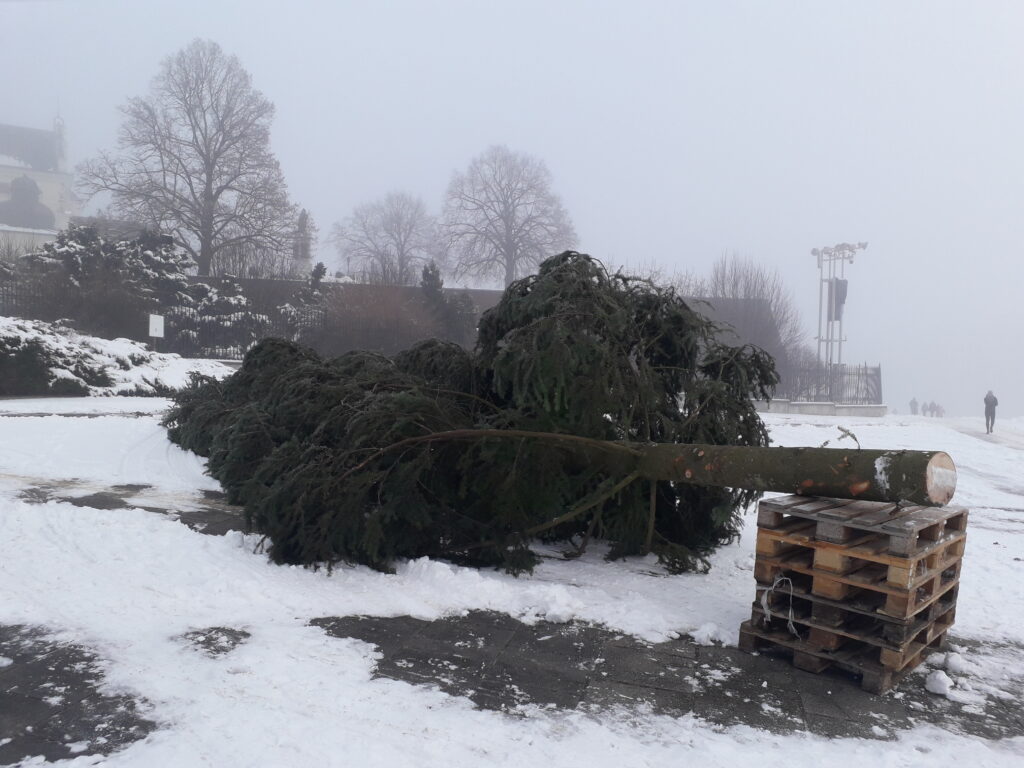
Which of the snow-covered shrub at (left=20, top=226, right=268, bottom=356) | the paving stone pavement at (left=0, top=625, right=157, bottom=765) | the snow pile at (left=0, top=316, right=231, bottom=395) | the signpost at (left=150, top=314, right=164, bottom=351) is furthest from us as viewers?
the snow-covered shrub at (left=20, top=226, right=268, bottom=356)

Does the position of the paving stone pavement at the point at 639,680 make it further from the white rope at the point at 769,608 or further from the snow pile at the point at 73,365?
the snow pile at the point at 73,365

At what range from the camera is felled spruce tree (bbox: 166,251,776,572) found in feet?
16.5

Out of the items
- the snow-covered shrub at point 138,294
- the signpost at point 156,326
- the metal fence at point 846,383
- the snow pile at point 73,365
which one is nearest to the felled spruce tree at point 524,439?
the snow pile at point 73,365

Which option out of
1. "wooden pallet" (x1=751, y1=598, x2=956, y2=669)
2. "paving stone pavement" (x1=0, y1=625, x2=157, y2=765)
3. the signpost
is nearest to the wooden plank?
"wooden pallet" (x1=751, y1=598, x2=956, y2=669)

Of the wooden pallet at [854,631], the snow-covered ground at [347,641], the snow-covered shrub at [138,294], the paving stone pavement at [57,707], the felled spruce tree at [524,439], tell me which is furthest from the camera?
the snow-covered shrub at [138,294]

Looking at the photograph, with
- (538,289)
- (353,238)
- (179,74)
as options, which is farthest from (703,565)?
(353,238)

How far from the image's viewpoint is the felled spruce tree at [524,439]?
5.04 meters

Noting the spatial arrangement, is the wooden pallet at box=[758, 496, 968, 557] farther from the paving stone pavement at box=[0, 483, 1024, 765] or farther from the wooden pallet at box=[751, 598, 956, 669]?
the paving stone pavement at box=[0, 483, 1024, 765]

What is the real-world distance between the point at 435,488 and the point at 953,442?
18.0m

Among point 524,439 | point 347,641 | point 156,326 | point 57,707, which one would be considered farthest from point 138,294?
point 57,707

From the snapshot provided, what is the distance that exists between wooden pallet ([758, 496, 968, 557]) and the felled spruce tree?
2.95ft

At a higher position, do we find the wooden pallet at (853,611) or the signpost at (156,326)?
the signpost at (156,326)

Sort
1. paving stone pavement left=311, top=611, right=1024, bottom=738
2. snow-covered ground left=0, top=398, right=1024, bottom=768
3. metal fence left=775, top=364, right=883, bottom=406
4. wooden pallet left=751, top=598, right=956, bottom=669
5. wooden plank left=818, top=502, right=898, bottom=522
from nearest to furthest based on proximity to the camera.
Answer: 1. snow-covered ground left=0, top=398, right=1024, bottom=768
2. paving stone pavement left=311, top=611, right=1024, bottom=738
3. wooden pallet left=751, top=598, right=956, bottom=669
4. wooden plank left=818, top=502, right=898, bottom=522
5. metal fence left=775, top=364, right=883, bottom=406

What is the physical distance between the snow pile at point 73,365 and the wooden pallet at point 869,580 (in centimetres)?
1750
